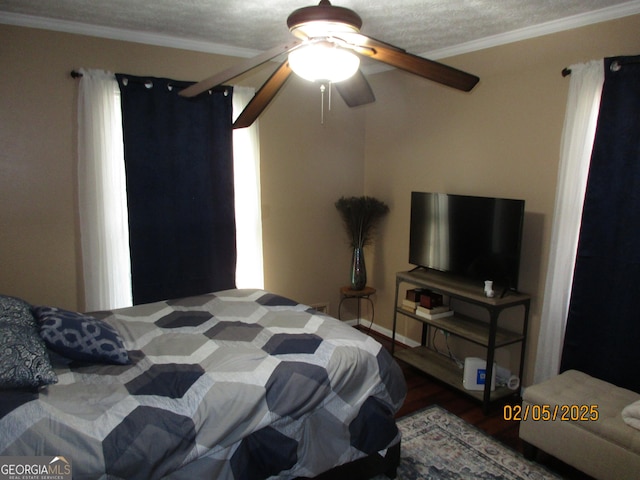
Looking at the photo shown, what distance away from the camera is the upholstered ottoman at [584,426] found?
210 centimetres

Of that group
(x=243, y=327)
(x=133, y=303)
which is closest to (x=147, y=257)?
(x=133, y=303)

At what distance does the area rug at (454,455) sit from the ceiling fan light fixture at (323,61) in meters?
2.02

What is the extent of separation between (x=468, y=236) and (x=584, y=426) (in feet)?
4.67

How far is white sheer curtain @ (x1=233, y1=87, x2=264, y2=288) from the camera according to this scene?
3736mm

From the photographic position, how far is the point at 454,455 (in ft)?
8.34

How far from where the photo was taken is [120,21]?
2938 millimetres

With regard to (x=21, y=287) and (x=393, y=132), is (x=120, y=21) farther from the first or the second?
(x=393, y=132)

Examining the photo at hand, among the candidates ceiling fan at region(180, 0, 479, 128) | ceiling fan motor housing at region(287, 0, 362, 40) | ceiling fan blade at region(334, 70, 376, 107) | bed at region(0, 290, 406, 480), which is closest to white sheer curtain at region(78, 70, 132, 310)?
bed at region(0, 290, 406, 480)

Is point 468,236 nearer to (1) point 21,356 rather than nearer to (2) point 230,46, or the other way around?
(2) point 230,46

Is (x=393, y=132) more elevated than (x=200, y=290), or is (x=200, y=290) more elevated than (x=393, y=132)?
(x=393, y=132)

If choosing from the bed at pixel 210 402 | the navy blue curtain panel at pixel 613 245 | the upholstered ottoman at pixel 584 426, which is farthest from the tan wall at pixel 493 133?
the bed at pixel 210 402

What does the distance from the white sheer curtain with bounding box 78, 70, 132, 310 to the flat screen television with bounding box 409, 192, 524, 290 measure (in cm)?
231

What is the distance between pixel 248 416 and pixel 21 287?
2204 mm
